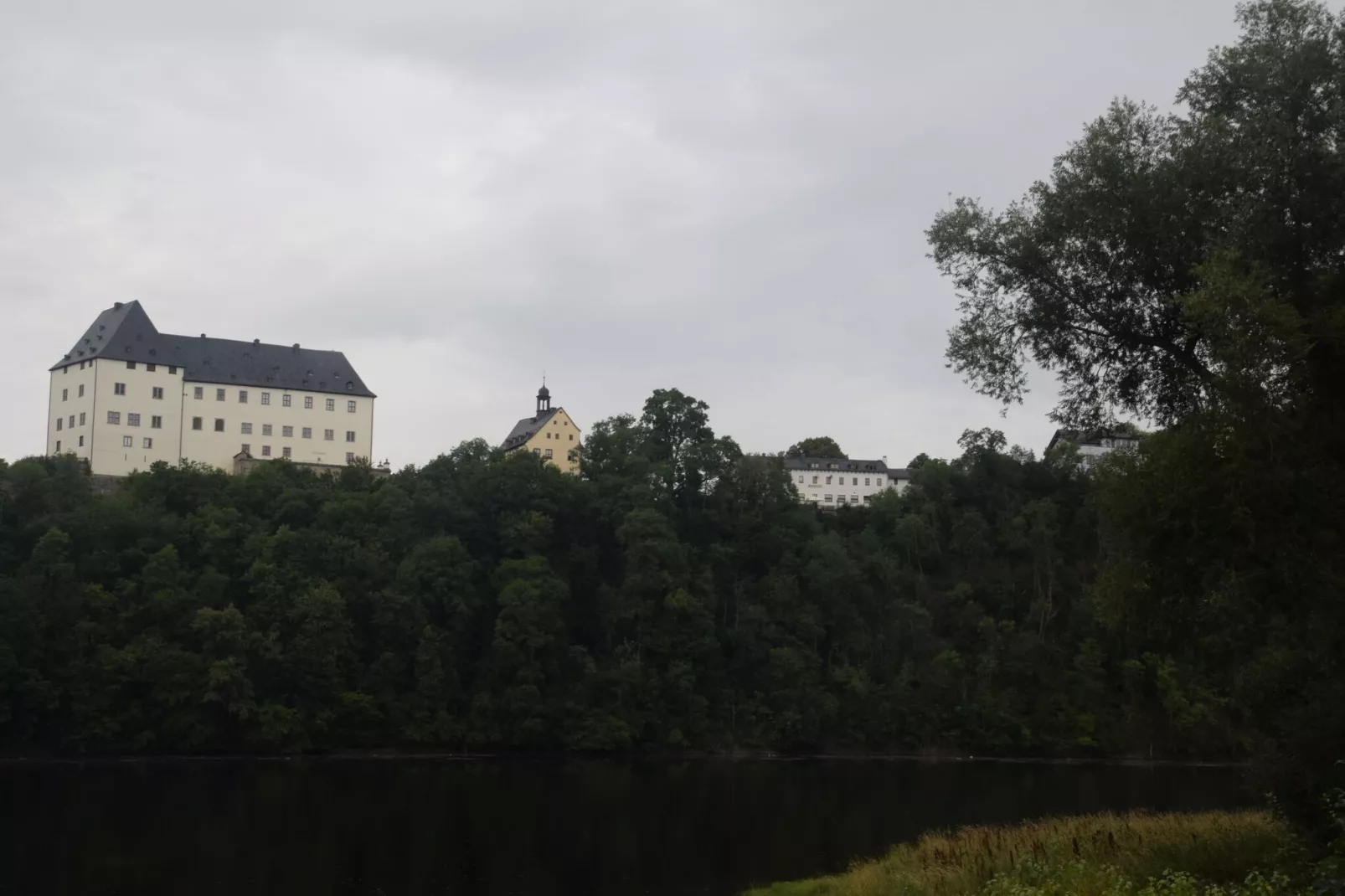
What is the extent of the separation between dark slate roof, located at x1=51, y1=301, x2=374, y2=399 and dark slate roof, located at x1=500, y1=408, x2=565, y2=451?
2983cm

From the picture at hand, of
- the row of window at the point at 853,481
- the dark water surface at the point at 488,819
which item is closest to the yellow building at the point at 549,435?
the row of window at the point at 853,481

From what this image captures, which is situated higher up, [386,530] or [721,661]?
[386,530]

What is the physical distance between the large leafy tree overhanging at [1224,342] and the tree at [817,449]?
124 m

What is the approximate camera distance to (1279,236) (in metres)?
20.9

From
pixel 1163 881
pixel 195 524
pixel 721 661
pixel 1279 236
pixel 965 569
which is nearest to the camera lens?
pixel 1163 881

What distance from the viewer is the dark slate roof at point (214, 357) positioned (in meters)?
105

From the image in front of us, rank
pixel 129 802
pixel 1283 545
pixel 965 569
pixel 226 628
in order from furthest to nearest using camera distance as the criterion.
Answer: pixel 965 569, pixel 226 628, pixel 129 802, pixel 1283 545

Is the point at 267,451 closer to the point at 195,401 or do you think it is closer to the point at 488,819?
the point at 195,401

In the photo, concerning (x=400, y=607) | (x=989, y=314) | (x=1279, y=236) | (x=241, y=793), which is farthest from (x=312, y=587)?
(x=1279, y=236)

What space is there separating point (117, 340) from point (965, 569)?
68.1m

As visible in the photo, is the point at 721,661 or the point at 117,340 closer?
the point at 721,661

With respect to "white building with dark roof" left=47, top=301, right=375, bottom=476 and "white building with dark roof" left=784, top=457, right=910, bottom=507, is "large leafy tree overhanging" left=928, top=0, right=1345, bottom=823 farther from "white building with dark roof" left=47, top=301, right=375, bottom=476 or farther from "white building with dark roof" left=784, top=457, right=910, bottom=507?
"white building with dark roof" left=784, top=457, right=910, bottom=507

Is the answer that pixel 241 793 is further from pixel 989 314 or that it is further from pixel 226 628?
pixel 989 314

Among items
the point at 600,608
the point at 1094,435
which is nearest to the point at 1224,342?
the point at 1094,435
